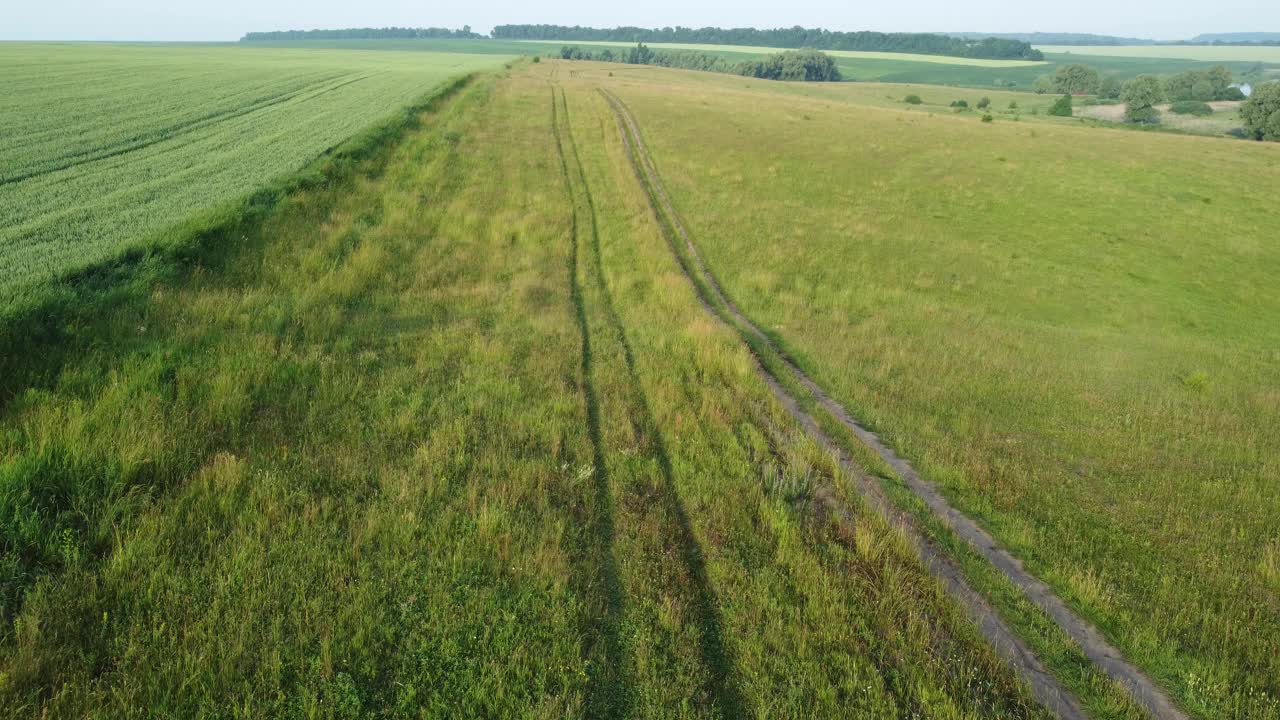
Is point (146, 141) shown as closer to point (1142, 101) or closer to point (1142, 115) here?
point (1142, 101)

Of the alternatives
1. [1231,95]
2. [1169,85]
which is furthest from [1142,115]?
[1231,95]

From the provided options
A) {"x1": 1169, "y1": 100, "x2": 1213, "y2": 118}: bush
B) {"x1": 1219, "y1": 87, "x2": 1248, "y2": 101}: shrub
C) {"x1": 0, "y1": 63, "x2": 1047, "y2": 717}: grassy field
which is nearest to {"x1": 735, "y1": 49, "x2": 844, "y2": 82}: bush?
{"x1": 1169, "y1": 100, "x2": 1213, "y2": 118}: bush

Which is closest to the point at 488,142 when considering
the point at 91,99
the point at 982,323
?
the point at 91,99

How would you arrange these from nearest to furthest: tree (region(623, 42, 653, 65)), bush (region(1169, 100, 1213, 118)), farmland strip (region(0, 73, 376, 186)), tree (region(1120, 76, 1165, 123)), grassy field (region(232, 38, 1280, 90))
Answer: farmland strip (region(0, 73, 376, 186)), tree (region(1120, 76, 1165, 123)), bush (region(1169, 100, 1213, 118)), grassy field (region(232, 38, 1280, 90)), tree (region(623, 42, 653, 65))

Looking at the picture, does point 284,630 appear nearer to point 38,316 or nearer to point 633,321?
point 38,316

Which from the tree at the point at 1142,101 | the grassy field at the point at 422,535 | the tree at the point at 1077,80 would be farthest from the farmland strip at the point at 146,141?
the tree at the point at 1077,80

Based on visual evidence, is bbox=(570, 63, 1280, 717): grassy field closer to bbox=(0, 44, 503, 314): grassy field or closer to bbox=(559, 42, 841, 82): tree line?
bbox=(0, 44, 503, 314): grassy field
